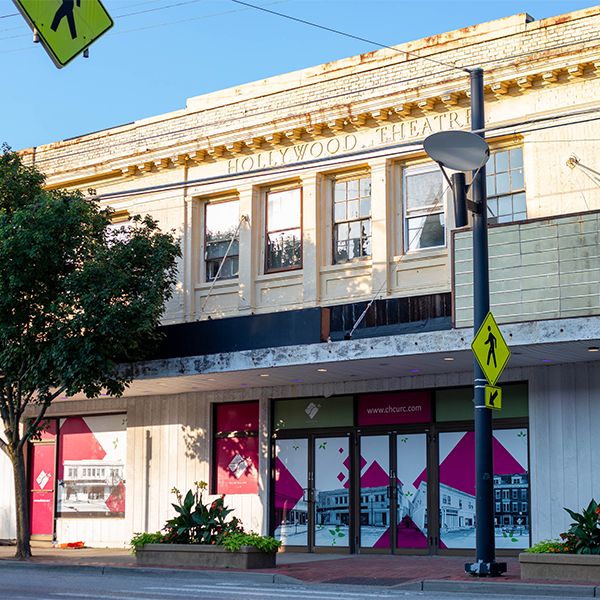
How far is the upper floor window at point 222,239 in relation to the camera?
2514 cm

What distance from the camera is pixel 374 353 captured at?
66.6 ft

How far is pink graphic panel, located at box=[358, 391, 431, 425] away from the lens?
22.6m

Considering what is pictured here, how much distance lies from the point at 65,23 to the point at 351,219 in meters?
15.1

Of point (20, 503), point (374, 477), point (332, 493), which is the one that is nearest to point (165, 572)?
point (20, 503)

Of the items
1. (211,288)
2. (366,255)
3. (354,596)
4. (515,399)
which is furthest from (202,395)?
(354,596)

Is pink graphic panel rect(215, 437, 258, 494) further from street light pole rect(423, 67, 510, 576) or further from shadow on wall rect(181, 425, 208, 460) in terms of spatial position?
street light pole rect(423, 67, 510, 576)

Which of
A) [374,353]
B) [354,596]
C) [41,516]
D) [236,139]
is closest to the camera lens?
[354,596]

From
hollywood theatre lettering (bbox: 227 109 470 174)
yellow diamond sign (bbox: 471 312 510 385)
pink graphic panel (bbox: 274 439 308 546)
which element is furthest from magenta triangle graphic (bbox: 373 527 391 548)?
hollywood theatre lettering (bbox: 227 109 470 174)

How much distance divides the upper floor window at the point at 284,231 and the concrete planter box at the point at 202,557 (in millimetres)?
6837

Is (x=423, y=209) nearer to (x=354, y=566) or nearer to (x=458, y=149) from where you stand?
(x=458, y=149)

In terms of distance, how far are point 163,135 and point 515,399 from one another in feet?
34.8

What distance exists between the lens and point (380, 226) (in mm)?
22812

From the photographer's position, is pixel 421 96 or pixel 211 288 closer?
pixel 421 96

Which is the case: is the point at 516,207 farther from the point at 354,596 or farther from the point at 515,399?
the point at 354,596
